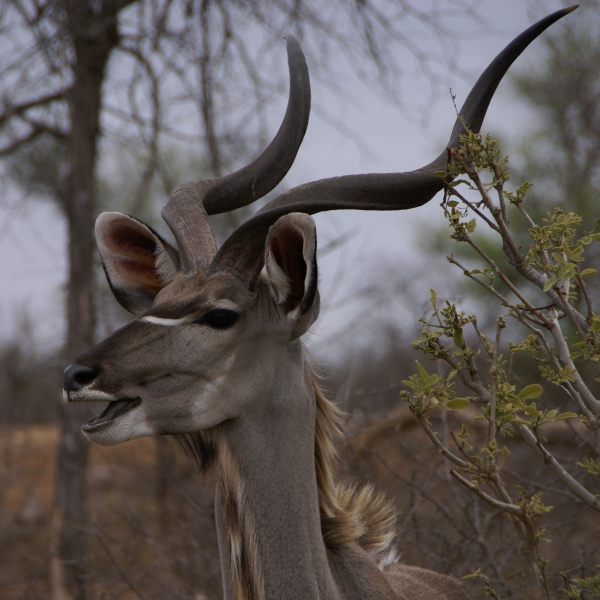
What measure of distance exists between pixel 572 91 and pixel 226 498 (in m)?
10.9

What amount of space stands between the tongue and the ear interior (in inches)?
24.1

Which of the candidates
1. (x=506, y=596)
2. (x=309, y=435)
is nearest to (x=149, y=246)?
(x=309, y=435)

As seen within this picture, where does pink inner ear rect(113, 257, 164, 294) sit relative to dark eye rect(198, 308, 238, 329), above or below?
above

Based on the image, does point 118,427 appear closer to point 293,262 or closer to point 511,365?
point 293,262

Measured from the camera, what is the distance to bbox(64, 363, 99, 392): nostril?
221 cm

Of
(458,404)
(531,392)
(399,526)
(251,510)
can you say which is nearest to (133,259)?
(251,510)

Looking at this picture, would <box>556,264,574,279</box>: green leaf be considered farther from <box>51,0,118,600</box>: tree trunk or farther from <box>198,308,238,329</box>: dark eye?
<box>51,0,118,600</box>: tree trunk

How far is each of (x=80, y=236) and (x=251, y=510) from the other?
406 cm

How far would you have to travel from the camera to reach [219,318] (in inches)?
95.3

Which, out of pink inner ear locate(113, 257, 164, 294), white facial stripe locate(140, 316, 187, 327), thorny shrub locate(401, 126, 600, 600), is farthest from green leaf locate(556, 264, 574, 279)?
pink inner ear locate(113, 257, 164, 294)

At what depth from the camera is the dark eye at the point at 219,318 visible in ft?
7.90

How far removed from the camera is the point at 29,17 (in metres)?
5.35

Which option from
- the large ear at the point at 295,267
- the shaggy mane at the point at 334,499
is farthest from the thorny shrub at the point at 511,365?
the shaggy mane at the point at 334,499

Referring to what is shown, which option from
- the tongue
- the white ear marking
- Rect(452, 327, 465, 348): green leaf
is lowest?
the tongue
